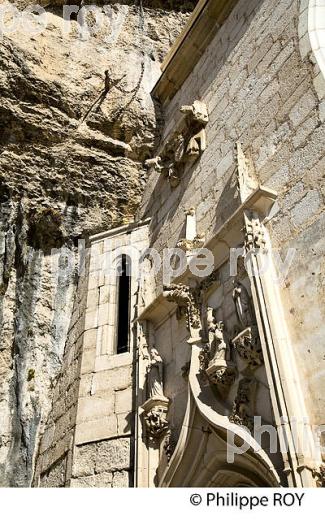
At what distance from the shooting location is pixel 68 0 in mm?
9273

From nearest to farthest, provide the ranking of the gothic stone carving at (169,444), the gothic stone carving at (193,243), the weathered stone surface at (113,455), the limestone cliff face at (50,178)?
the gothic stone carving at (169,444) < the weathered stone surface at (113,455) < the gothic stone carving at (193,243) < the limestone cliff face at (50,178)

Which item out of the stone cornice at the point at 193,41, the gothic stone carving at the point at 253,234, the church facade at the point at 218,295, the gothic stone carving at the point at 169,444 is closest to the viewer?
the church facade at the point at 218,295

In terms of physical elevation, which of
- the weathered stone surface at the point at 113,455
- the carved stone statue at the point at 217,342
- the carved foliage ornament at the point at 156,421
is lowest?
the weathered stone surface at the point at 113,455

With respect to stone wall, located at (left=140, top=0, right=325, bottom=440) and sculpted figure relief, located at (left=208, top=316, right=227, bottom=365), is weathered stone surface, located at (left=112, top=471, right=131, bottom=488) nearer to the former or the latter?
sculpted figure relief, located at (left=208, top=316, right=227, bottom=365)

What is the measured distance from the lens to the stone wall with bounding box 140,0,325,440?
3906mm

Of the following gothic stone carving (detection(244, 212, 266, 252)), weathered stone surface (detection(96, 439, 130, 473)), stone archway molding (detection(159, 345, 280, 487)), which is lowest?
stone archway molding (detection(159, 345, 280, 487))

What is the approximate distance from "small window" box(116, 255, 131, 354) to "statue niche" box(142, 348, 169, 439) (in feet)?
2.53

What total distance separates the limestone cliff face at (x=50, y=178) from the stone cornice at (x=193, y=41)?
2.08 feet

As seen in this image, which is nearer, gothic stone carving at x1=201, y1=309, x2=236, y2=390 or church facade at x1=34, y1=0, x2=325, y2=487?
church facade at x1=34, y1=0, x2=325, y2=487

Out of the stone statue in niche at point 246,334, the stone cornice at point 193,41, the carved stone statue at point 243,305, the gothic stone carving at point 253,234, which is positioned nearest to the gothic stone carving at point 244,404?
the stone statue in niche at point 246,334

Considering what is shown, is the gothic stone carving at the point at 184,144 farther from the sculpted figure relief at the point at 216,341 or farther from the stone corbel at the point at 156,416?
the stone corbel at the point at 156,416

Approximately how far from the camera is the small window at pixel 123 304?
6.43 meters

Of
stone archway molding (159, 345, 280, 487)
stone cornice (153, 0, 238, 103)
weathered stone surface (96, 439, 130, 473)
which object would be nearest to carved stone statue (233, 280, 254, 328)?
stone archway molding (159, 345, 280, 487)

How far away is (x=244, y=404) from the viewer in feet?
13.4
